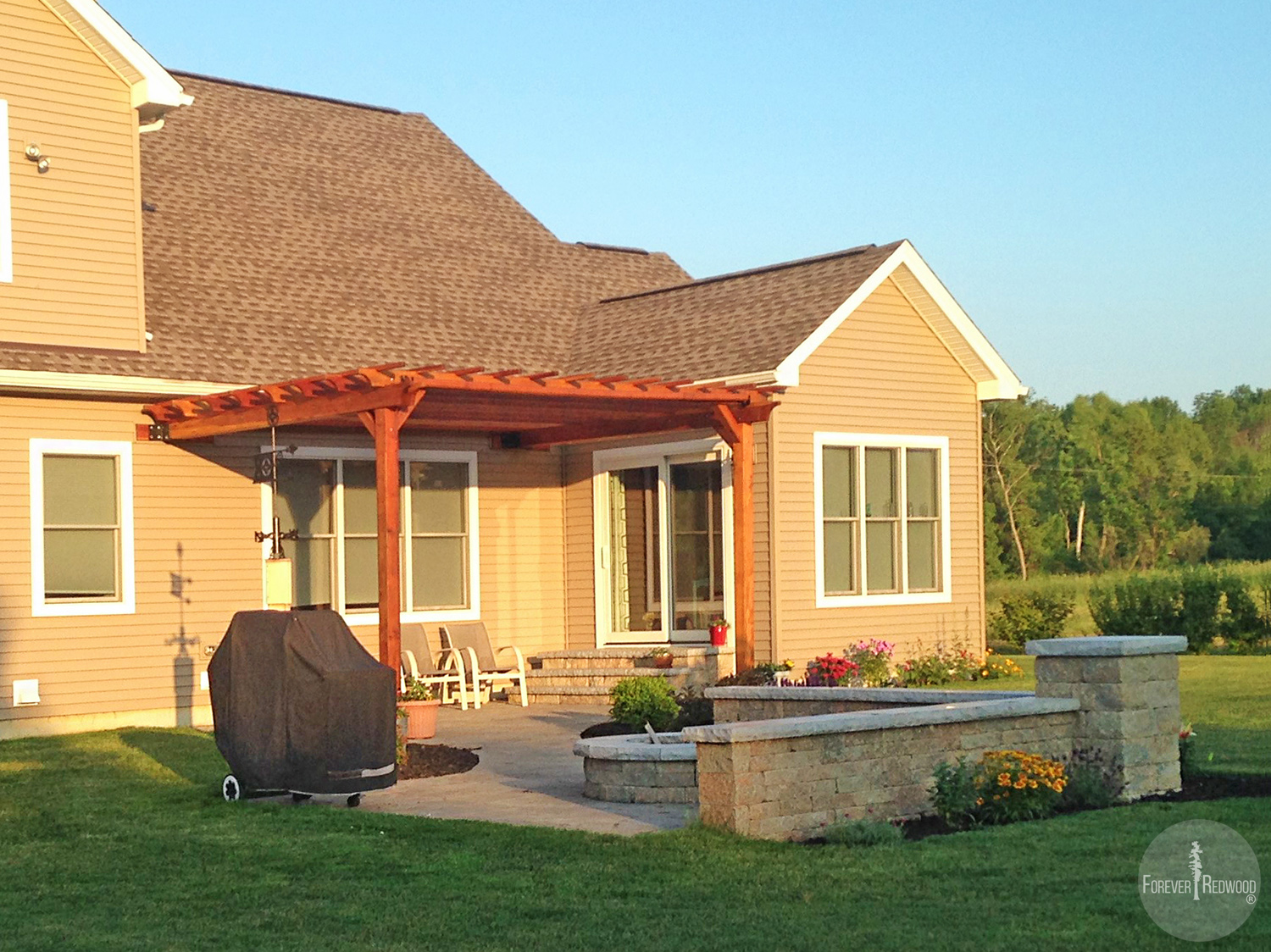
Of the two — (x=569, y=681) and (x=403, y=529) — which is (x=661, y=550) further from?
(x=403, y=529)

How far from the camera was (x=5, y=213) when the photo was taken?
570 inches

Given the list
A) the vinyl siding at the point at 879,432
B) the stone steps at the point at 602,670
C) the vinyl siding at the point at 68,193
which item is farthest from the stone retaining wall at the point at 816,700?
the vinyl siding at the point at 68,193

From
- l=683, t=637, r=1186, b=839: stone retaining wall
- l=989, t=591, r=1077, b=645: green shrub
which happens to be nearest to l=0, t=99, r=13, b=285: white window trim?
l=683, t=637, r=1186, b=839: stone retaining wall

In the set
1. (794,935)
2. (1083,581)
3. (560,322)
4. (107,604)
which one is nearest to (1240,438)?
(1083,581)

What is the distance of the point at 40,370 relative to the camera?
14.1 metres

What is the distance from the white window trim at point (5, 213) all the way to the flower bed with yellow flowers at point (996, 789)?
9.74 m

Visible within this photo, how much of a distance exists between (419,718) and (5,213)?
5.99 meters

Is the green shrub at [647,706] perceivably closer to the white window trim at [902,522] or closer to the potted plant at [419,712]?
the potted plant at [419,712]

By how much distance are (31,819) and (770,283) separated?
11.1 meters

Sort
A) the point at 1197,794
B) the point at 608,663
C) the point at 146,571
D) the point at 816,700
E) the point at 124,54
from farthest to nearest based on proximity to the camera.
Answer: the point at 608,663 < the point at 146,571 < the point at 124,54 < the point at 816,700 < the point at 1197,794

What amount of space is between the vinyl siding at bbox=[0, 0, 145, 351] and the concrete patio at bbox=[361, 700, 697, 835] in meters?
5.13

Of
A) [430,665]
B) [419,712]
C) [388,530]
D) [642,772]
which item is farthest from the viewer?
[430,665]

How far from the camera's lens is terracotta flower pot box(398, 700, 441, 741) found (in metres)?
13.4

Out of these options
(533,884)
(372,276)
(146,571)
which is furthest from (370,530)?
(533,884)
